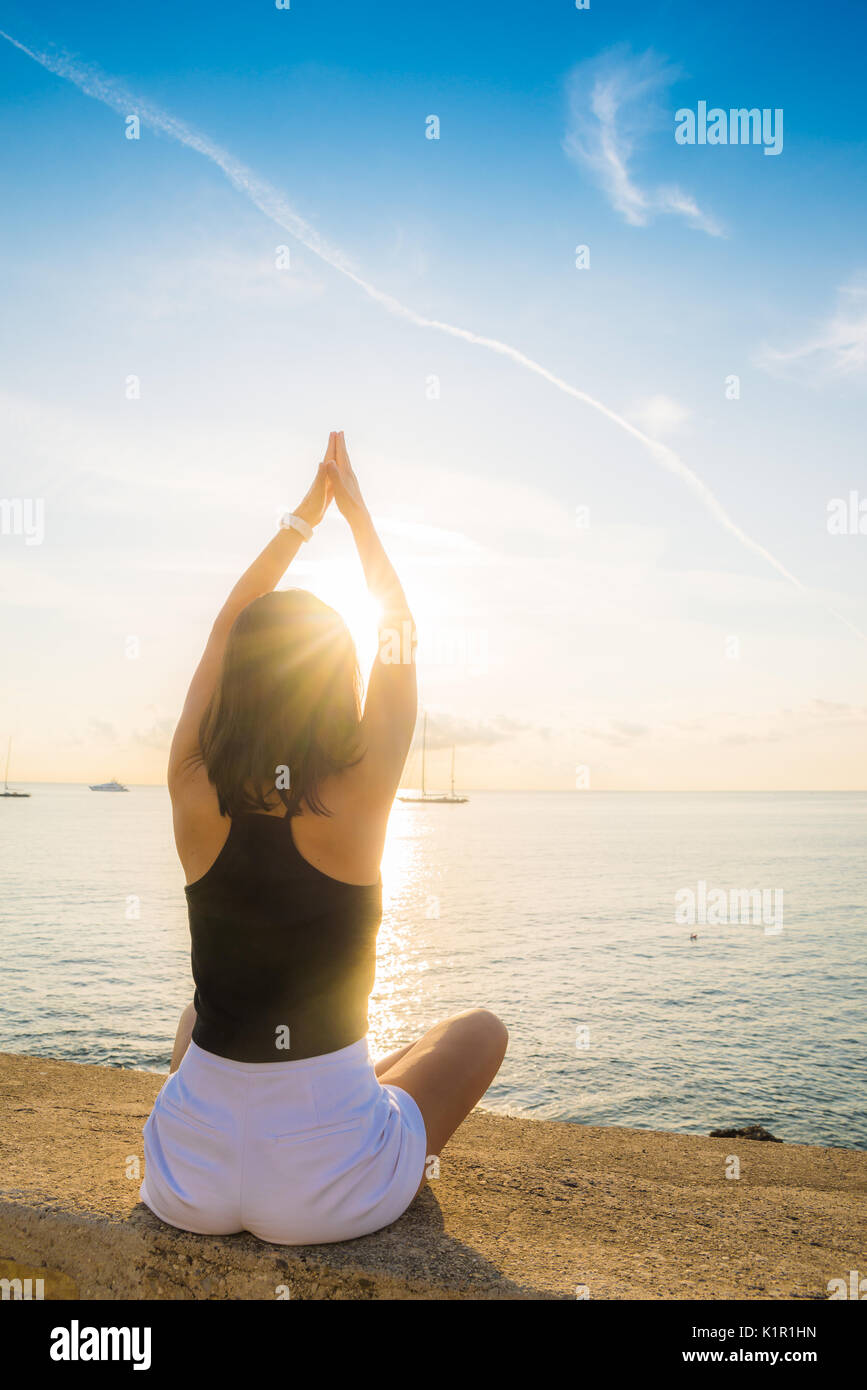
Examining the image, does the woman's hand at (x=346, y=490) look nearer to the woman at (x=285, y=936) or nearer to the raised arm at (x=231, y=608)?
the raised arm at (x=231, y=608)

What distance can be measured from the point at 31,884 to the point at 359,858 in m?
37.5

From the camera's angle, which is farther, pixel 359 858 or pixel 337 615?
pixel 337 615

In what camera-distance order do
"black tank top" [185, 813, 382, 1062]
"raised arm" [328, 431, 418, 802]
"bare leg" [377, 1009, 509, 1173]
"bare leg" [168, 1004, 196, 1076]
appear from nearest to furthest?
1. "black tank top" [185, 813, 382, 1062]
2. "raised arm" [328, 431, 418, 802]
3. "bare leg" [377, 1009, 509, 1173]
4. "bare leg" [168, 1004, 196, 1076]

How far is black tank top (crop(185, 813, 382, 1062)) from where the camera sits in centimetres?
230

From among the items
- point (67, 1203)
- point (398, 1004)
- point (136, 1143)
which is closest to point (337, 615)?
point (67, 1203)

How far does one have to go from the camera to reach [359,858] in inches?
92.7

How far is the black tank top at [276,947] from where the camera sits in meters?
2.30

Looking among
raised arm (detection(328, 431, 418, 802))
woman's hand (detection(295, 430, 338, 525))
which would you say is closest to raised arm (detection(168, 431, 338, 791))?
woman's hand (detection(295, 430, 338, 525))

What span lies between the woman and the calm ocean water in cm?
984

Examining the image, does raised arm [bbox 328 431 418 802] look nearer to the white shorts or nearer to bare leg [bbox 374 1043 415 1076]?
the white shorts

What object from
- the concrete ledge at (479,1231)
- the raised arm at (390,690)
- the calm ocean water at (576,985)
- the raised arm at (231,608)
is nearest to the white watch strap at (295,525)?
the raised arm at (231,608)

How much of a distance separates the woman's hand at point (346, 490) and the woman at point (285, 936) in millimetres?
690

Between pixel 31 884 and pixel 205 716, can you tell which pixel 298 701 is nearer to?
pixel 205 716

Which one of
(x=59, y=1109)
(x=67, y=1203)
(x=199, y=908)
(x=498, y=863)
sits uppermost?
(x=199, y=908)
